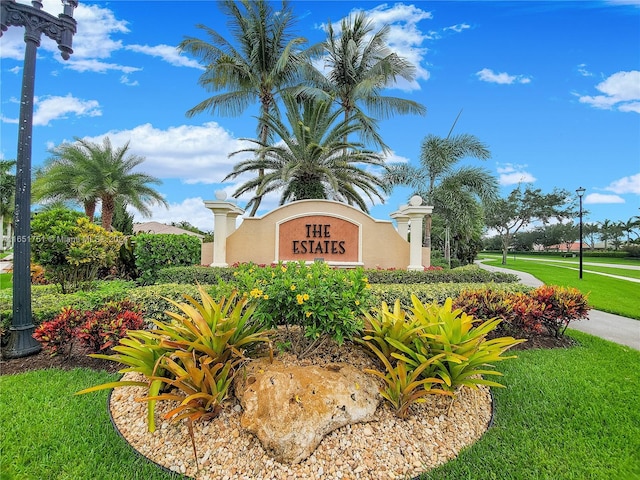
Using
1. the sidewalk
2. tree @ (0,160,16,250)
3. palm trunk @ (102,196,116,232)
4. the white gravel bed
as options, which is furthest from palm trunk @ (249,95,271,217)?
tree @ (0,160,16,250)

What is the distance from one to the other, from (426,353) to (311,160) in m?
11.1

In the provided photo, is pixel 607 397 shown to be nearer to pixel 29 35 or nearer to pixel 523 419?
pixel 523 419

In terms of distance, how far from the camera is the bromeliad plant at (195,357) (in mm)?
2693

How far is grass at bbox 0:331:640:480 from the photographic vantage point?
2514 millimetres

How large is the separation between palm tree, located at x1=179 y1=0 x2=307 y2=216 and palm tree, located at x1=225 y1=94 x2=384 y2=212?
7.33 feet

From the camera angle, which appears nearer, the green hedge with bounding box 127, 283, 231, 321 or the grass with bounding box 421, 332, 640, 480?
the grass with bounding box 421, 332, 640, 480

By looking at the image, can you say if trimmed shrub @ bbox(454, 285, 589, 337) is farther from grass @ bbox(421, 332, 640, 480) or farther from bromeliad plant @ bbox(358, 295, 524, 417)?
bromeliad plant @ bbox(358, 295, 524, 417)

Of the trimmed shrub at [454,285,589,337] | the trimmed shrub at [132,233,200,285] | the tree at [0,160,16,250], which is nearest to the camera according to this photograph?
the trimmed shrub at [454,285,589,337]

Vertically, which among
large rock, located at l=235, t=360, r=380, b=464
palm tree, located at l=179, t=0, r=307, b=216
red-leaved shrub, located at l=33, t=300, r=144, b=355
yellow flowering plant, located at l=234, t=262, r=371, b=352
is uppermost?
palm tree, located at l=179, t=0, r=307, b=216

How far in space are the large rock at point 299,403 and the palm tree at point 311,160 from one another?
33.6 feet

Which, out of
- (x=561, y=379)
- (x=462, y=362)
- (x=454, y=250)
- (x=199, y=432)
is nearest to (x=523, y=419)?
(x=462, y=362)

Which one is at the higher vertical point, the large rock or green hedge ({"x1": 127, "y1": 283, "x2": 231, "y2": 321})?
green hedge ({"x1": 127, "y1": 283, "x2": 231, "y2": 321})

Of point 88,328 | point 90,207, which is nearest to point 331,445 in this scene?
point 88,328

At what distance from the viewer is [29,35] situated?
4500 mm
